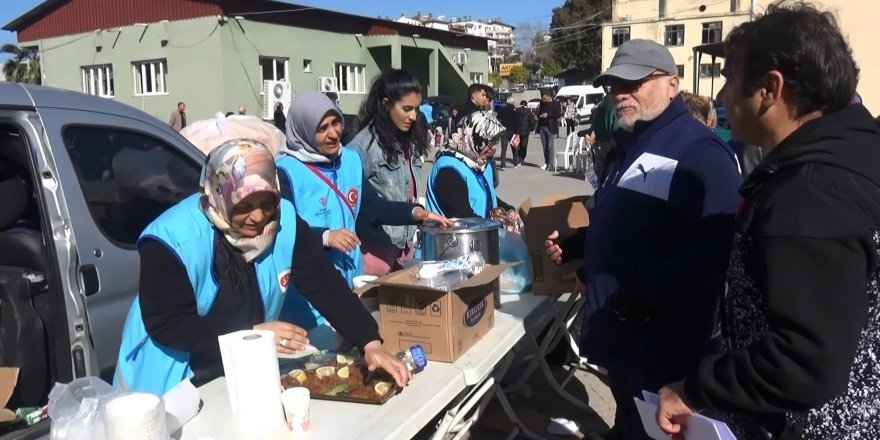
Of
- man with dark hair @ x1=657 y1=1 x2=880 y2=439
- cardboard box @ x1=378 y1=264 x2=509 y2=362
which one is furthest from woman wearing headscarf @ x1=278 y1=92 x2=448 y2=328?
man with dark hair @ x1=657 y1=1 x2=880 y2=439

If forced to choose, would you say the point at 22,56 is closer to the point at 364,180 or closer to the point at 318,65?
the point at 318,65

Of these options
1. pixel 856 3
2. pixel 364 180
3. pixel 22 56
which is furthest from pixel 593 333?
pixel 22 56

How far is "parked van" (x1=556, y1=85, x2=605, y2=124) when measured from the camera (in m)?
34.4

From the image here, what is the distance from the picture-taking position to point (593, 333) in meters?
2.59

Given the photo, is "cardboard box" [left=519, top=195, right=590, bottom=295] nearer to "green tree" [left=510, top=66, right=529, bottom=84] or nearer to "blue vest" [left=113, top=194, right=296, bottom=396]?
"blue vest" [left=113, top=194, right=296, bottom=396]

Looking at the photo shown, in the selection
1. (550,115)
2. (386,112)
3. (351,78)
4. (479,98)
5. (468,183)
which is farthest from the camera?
(351,78)

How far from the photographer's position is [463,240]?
2.92 meters

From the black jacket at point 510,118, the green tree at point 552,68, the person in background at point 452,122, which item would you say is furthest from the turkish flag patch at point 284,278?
the green tree at point 552,68

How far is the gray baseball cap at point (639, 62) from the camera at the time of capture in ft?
8.30

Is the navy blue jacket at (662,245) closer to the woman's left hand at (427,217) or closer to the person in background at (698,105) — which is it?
the woman's left hand at (427,217)

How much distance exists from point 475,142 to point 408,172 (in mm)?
408

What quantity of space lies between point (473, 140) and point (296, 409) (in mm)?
2359

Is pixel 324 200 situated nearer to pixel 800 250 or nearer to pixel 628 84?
pixel 628 84

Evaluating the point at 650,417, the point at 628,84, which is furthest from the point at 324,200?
the point at 650,417
